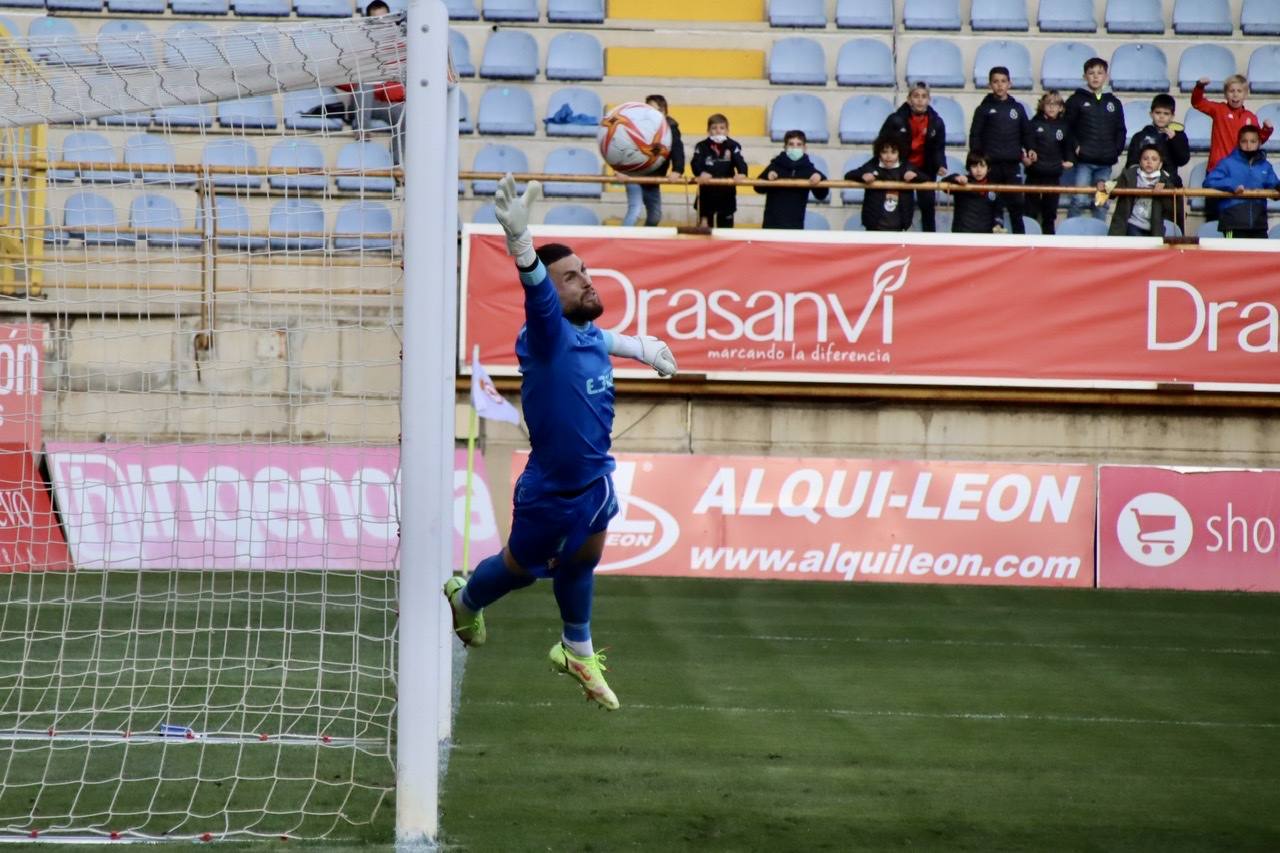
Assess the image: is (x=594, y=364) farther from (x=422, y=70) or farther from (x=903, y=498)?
(x=903, y=498)

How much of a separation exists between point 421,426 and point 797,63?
13.7 m

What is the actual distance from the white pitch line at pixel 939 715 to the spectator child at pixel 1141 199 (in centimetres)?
781

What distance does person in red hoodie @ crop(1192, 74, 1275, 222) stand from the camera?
1638 cm

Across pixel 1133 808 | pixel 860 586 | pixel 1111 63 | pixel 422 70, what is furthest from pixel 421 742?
pixel 1111 63

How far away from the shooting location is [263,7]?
59.5 ft

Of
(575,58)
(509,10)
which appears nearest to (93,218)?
(575,58)

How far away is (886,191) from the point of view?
15297 millimetres

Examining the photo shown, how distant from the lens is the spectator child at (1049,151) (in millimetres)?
15766

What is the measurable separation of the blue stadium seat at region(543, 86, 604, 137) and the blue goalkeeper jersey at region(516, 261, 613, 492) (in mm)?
11850

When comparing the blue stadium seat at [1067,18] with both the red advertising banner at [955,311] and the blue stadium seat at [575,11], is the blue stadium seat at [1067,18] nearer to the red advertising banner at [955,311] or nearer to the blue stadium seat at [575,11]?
the red advertising banner at [955,311]

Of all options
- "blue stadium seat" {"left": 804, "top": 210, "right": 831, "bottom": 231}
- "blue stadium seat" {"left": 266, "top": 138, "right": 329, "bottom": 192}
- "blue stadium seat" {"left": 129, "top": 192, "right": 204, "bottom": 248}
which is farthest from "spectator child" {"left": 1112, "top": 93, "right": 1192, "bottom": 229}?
"blue stadium seat" {"left": 129, "top": 192, "right": 204, "bottom": 248}

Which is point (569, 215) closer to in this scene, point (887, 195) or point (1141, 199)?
point (887, 195)

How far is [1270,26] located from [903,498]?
9.12 meters

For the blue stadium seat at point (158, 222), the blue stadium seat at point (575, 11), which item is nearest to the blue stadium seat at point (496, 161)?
the blue stadium seat at point (575, 11)
